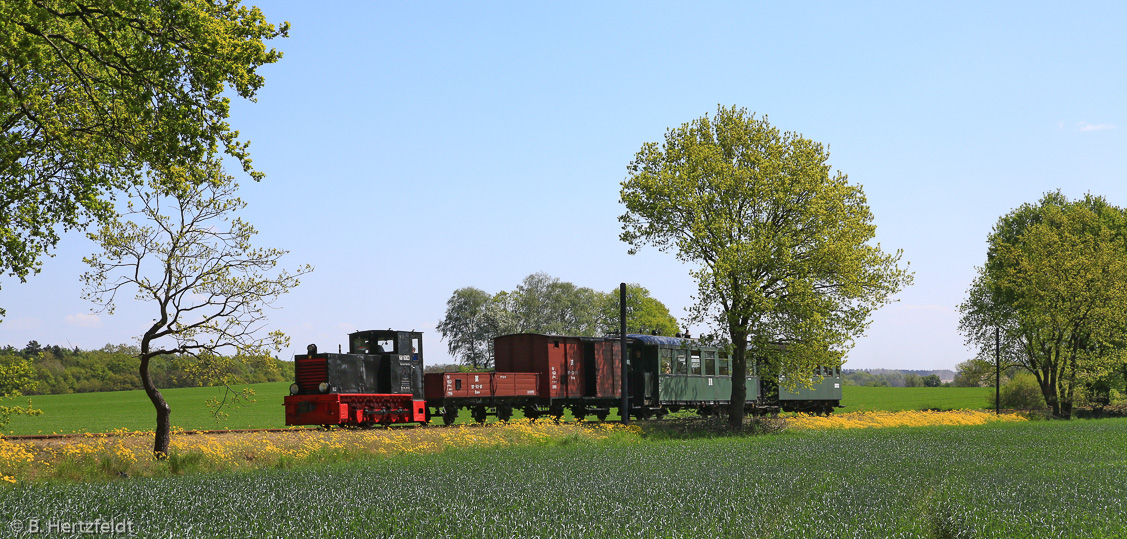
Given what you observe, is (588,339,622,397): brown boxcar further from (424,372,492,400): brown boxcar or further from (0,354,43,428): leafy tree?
(0,354,43,428): leafy tree

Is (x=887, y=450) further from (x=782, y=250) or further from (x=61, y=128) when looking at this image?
(x=61, y=128)

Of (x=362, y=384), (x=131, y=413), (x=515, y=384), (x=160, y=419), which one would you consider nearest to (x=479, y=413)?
(x=515, y=384)

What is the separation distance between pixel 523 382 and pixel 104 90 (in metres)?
20.5

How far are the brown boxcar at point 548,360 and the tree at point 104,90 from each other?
17736 millimetres

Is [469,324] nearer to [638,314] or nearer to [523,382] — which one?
[638,314]

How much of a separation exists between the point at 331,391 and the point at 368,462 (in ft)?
26.6

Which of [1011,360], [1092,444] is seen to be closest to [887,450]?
[1092,444]

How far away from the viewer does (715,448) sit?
2044 centimetres

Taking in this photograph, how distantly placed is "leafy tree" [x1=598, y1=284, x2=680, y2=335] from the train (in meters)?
38.6

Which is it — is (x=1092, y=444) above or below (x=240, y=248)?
below

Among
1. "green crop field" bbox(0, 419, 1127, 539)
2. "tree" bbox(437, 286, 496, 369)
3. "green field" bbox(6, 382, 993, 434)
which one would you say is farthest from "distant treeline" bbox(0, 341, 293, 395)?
"green crop field" bbox(0, 419, 1127, 539)

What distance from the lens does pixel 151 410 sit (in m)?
49.4

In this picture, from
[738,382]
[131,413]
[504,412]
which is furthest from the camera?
[131,413]

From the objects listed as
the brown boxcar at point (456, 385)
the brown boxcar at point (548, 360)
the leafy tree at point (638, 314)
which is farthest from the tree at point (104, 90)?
the leafy tree at point (638, 314)
